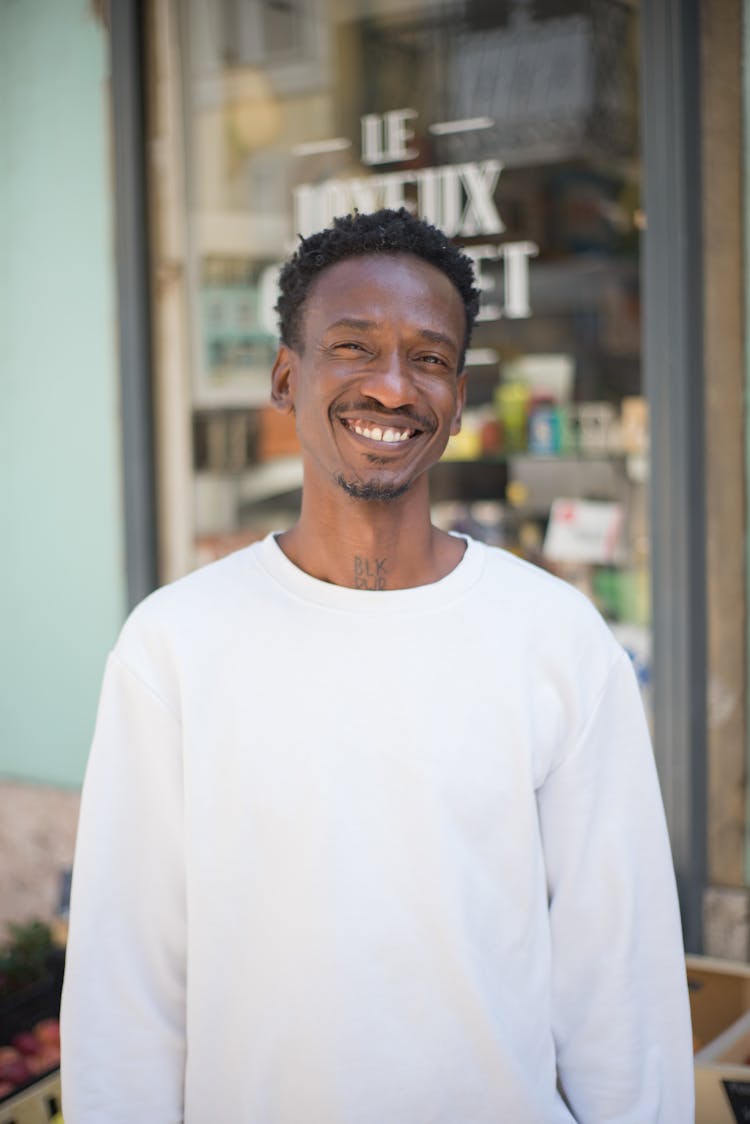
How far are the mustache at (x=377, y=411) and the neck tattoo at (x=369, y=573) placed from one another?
190mm

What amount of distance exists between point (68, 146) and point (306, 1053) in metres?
3.52

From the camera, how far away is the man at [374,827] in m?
1.60

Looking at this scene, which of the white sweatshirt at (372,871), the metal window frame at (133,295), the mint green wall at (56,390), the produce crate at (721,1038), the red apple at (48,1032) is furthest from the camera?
the mint green wall at (56,390)

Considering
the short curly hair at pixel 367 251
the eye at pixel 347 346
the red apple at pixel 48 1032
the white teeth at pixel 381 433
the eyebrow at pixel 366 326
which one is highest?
the short curly hair at pixel 367 251

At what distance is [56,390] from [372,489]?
9.77 feet

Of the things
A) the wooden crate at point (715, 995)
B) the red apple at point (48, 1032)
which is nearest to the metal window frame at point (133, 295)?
the red apple at point (48, 1032)

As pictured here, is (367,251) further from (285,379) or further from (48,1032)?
(48,1032)

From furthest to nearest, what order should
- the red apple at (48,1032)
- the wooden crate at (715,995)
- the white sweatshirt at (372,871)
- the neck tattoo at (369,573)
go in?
1. the red apple at (48,1032)
2. the wooden crate at (715,995)
3. the neck tattoo at (369,573)
4. the white sweatshirt at (372,871)

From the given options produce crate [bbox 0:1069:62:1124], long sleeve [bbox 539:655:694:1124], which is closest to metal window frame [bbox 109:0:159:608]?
produce crate [bbox 0:1069:62:1124]

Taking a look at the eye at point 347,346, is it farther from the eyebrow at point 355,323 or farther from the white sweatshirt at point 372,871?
the white sweatshirt at point 372,871

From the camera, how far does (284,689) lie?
5.39 feet

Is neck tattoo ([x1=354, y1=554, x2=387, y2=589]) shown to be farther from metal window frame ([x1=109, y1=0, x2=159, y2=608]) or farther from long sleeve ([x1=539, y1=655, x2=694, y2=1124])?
metal window frame ([x1=109, y1=0, x2=159, y2=608])

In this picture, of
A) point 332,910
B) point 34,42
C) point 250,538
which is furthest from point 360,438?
point 34,42

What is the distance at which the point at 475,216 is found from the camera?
3820mm
